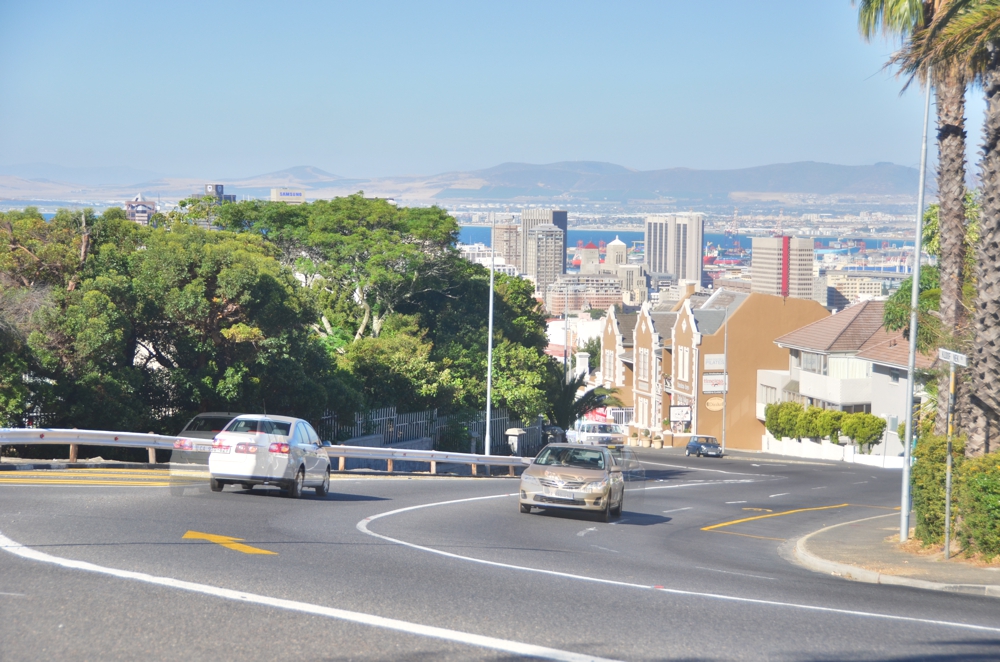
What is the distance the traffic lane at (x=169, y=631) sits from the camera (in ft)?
25.0

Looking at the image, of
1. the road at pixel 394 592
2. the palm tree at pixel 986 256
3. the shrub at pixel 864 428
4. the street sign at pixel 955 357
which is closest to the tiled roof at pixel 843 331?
the shrub at pixel 864 428

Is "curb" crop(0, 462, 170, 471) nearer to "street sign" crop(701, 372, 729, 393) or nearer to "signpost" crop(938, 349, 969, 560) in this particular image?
"signpost" crop(938, 349, 969, 560)

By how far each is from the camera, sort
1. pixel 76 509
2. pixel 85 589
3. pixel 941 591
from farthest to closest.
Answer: pixel 76 509 < pixel 941 591 < pixel 85 589

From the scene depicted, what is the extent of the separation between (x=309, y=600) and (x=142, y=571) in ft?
6.30

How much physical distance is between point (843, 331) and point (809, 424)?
5.48m

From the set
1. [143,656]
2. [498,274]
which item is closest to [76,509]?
[143,656]

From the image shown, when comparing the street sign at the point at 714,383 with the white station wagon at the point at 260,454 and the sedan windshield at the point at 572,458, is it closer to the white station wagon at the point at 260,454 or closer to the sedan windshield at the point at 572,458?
the sedan windshield at the point at 572,458

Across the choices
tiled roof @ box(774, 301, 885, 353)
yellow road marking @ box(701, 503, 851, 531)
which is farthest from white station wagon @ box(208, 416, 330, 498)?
tiled roof @ box(774, 301, 885, 353)

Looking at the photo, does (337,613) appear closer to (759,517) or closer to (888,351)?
(759,517)

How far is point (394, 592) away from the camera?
392 inches

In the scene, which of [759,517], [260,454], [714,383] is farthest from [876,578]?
[714,383]

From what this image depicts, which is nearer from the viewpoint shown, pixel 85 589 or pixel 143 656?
pixel 143 656

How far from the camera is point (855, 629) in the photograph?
9.48 metres

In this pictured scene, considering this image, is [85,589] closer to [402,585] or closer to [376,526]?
[402,585]
